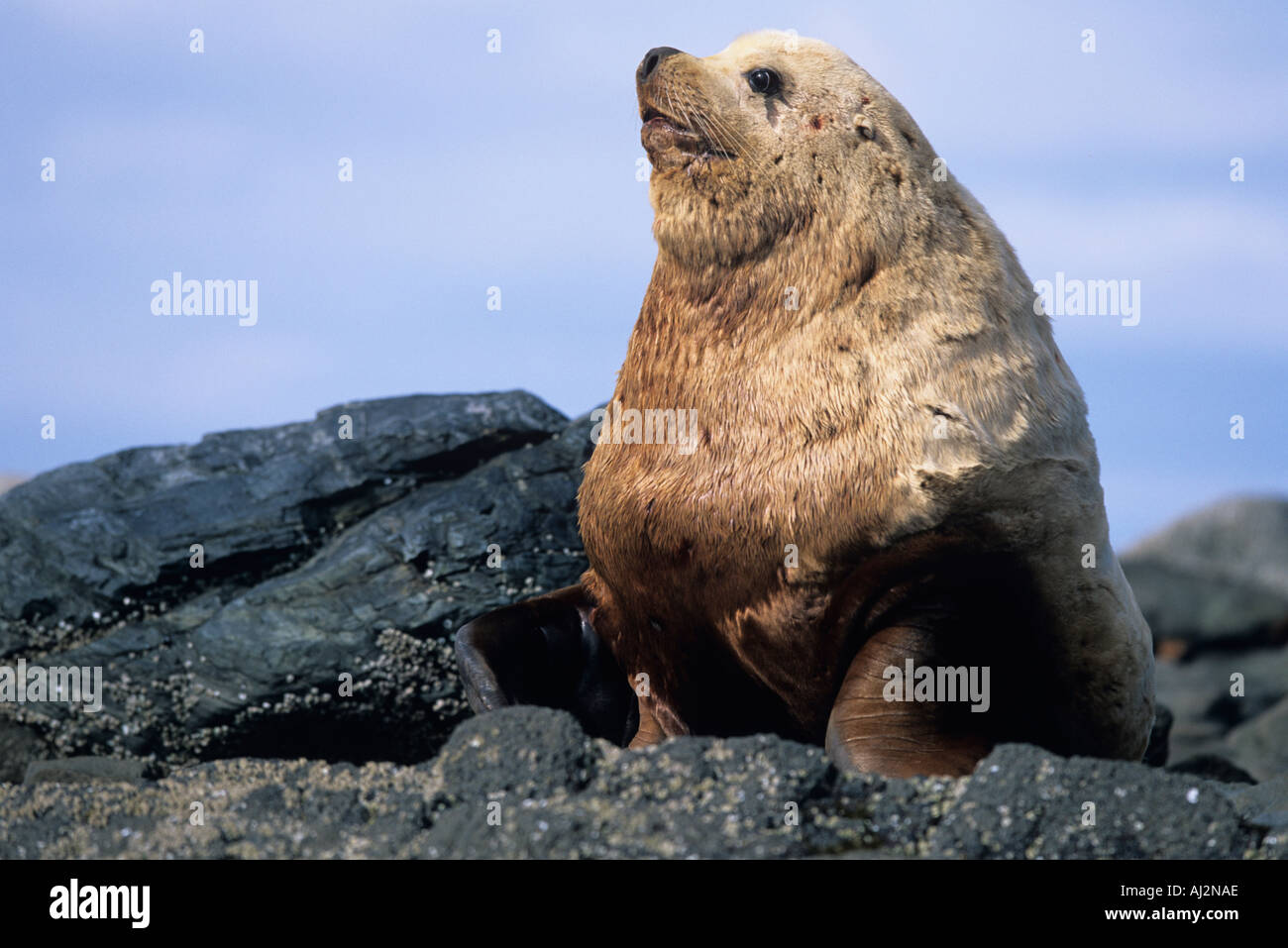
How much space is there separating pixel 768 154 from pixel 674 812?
2536 mm

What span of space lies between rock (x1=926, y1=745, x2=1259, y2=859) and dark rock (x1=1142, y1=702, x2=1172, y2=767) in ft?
12.4

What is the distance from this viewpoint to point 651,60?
19.1ft

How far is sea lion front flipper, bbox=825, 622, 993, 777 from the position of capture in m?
5.29

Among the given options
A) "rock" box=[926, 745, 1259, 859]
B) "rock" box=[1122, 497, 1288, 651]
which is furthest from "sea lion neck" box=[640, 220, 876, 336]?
"rock" box=[1122, 497, 1288, 651]

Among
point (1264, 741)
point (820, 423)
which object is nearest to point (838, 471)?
point (820, 423)

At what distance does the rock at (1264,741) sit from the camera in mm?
13148

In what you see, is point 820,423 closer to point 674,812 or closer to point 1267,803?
point 674,812

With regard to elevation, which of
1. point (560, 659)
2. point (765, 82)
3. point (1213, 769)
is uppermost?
point (765, 82)

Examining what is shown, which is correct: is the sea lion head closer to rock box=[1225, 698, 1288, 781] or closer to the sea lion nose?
the sea lion nose

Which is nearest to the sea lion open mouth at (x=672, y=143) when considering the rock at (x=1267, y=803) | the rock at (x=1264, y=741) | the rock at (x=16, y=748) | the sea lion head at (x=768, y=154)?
the sea lion head at (x=768, y=154)
